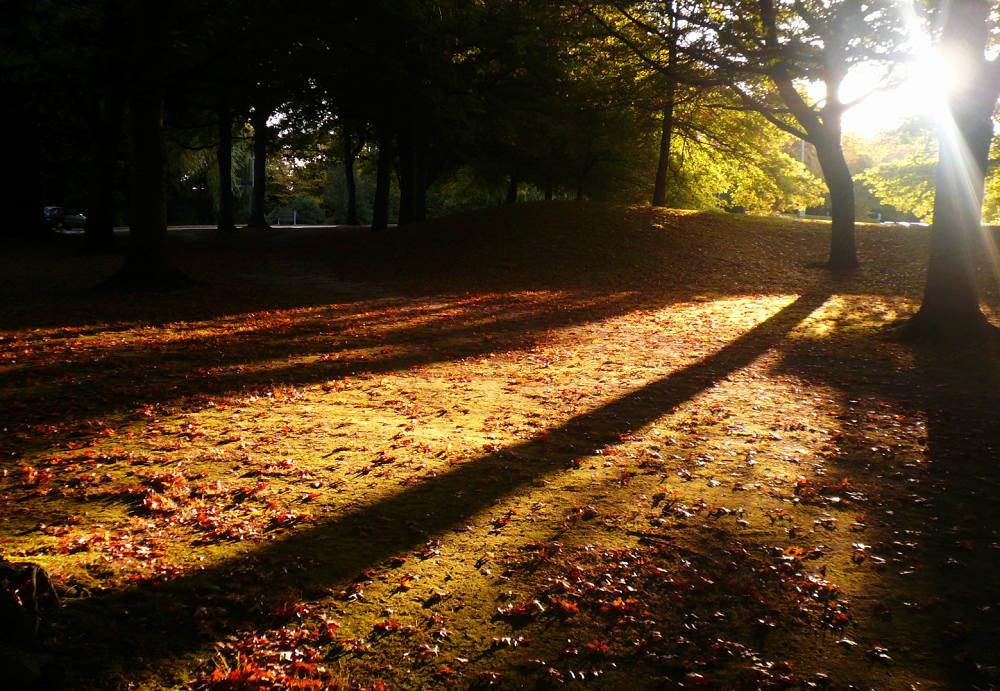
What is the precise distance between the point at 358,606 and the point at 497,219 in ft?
65.2

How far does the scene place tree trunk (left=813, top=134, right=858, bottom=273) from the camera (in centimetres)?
1672

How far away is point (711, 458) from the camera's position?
230 inches

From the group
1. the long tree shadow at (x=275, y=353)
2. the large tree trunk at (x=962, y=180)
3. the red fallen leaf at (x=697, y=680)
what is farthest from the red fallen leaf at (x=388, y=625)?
the large tree trunk at (x=962, y=180)

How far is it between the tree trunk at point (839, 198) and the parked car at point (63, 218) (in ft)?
113

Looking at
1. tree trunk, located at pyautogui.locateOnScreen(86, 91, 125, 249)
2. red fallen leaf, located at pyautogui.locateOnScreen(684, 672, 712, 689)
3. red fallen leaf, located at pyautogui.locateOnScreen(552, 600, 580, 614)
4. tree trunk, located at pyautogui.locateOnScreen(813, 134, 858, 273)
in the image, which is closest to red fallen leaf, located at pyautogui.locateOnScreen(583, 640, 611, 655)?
red fallen leaf, located at pyautogui.locateOnScreen(552, 600, 580, 614)

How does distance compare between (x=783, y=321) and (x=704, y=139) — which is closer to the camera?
(x=783, y=321)

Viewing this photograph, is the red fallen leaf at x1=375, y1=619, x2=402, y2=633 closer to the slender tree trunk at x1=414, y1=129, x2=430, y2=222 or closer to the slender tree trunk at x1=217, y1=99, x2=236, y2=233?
the slender tree trunk at x1=217, y1=99, x2=236, y2=233

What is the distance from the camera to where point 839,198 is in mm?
17062

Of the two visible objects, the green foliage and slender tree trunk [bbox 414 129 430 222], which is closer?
slender tree trunk [bbox 414 129 430 222]

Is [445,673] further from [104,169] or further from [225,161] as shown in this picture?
[225,161]

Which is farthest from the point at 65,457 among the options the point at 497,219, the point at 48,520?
the point at 497,219

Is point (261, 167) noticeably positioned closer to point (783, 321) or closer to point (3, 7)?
point (3, 7)

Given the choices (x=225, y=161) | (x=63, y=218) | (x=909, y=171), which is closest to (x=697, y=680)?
(x=225, y=161)

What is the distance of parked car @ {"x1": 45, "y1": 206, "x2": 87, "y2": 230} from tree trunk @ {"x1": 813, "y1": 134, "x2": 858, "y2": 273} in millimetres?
34307
